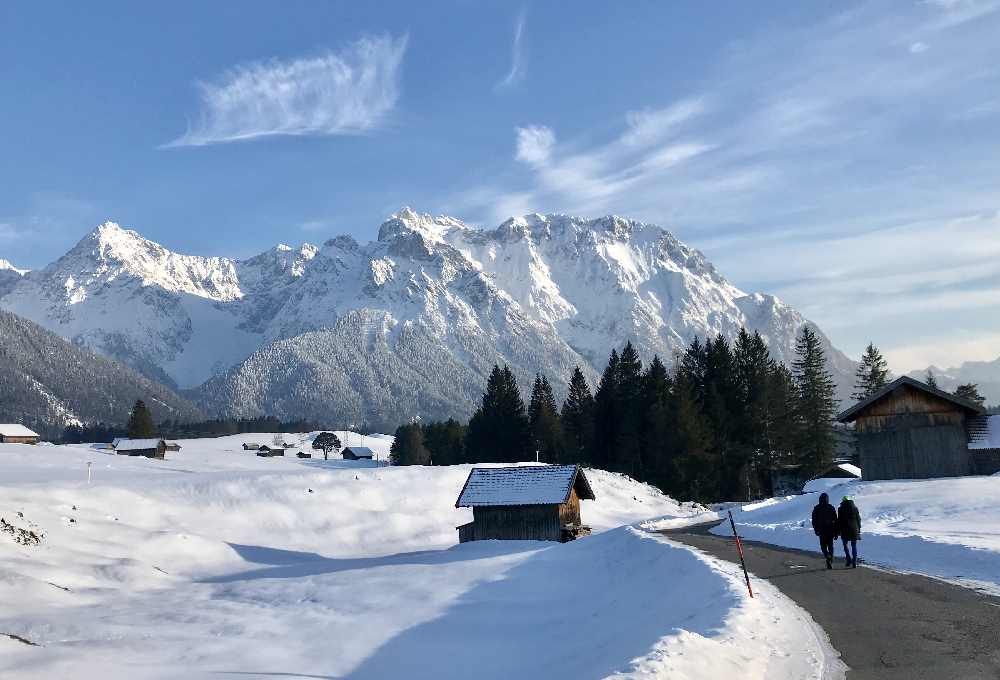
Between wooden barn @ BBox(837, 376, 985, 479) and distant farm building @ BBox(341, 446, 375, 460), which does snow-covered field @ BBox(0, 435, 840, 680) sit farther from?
distant farm building @ BBox(341, 446, 375, 460)

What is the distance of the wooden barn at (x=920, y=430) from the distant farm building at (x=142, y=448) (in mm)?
102335

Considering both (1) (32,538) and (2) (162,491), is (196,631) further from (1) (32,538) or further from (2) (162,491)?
(2) (162,491)

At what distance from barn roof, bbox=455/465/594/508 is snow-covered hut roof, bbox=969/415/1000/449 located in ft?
68.4

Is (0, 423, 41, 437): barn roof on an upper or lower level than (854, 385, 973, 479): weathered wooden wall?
upper

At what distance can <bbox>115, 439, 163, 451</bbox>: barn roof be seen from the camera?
120000mm

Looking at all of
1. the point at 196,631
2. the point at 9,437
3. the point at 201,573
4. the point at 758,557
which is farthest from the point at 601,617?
the point at 9,437

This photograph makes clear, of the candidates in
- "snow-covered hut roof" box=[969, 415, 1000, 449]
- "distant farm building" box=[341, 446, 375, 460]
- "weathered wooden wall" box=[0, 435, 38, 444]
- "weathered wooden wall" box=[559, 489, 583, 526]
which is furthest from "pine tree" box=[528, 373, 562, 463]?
"weathered wooden wall" box=[0, 435, 38, 444]

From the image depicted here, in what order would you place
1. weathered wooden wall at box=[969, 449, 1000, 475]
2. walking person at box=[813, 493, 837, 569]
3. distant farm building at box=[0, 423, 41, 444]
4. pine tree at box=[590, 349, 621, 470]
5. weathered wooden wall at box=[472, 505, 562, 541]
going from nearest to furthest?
walking person at box=[813, 493, 837, 569] → weathered wooden wall at box=[969, 449, 1000, 475] → weathered wooden wall at box=[472, 505, 562, 541] → pine tree at box=[590, 349, 621, 470] → distant farm building at box=[0, 423, 41, 444]

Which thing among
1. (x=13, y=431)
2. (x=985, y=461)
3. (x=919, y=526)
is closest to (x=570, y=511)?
(x=919, y=526)

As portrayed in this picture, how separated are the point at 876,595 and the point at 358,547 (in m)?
43.0

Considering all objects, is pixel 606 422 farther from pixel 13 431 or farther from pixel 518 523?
pixel 13 431

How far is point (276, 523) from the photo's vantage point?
5734cm

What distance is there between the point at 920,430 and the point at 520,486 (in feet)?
70.8

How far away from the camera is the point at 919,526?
2984cm
